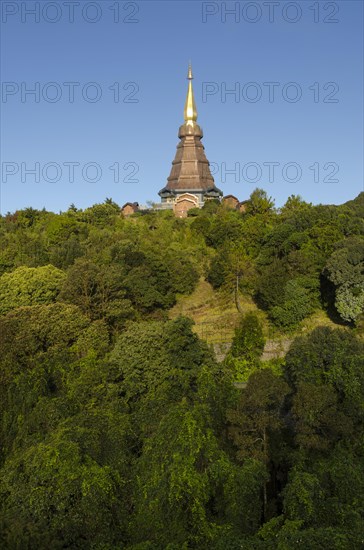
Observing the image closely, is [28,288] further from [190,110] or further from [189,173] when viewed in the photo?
[190,110]

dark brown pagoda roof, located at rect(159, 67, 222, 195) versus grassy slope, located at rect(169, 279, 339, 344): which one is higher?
dark brown pagoda roof, located at rect(159, 67, 222, 195)

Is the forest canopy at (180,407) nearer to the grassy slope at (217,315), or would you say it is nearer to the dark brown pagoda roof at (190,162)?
the grassy slope at (217,315)

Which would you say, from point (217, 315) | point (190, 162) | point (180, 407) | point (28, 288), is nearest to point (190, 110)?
point (190, 162)

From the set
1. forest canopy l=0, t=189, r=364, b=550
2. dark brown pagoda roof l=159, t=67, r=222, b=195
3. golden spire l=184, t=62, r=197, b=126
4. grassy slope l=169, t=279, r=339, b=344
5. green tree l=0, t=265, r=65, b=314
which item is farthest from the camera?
golden spire l=184, t=62, r=197, b=126

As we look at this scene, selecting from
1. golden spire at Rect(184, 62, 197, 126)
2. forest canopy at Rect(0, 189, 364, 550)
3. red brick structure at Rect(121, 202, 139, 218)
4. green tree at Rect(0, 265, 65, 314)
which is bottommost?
forest canopy at Rect(0, 189, 364, 550)

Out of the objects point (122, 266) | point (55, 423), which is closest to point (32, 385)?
point (55, 423)

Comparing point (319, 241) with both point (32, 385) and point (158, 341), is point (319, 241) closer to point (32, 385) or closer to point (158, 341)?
point (158, 341)

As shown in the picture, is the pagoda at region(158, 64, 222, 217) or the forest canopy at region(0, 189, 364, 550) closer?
the forest canopy at region(0, 189, 364, 550)

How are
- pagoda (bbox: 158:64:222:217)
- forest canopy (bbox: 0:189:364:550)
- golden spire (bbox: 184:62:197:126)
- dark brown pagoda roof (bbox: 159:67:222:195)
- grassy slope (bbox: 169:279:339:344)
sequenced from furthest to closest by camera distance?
golden spire (bbox: 184:62:197:126) → dark brown pagoda roof (bbox: 159:67:222:195) → pagoda (bbox: 158:64:222:217) → grassy slope (bbox: 169:279:339:344) → forest canopy (bbox: 0:189:364:550)

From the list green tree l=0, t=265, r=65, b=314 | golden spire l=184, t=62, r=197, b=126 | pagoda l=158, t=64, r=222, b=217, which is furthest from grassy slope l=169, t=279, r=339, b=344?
golden spire l=184, t=62, r=197, b=126

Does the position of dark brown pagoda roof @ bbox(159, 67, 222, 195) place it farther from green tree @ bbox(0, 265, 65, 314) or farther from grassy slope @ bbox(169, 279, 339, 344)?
green tree @ bbox(0, 265, 65, 314)
